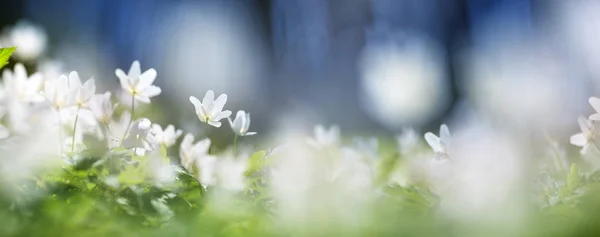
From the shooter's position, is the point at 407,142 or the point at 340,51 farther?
the point at 340,51

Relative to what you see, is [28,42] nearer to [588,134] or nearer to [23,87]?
[23,87]

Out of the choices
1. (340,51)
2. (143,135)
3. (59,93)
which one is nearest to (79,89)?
(59,93)

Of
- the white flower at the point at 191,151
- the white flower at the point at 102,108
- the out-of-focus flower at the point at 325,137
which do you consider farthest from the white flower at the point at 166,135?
the out-of-focus flower at the point at 325,137

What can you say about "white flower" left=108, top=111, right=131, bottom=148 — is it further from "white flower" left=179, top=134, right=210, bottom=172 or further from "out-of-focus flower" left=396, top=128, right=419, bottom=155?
"out-of-focus flower" left=396, top=128, right=419, bottom=155

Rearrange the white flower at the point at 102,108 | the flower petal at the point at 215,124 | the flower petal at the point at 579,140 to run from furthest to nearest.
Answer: the flower petal at the point at 579,140, the flower petal at the point at 215,124, the white flower at the point at 102,108

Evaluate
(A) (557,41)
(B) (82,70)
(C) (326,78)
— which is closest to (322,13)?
(C) (326,78)

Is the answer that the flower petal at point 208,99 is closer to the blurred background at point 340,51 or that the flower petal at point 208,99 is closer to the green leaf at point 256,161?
the green leaf at point 256,161

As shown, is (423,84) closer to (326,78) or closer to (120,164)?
(326,78)
